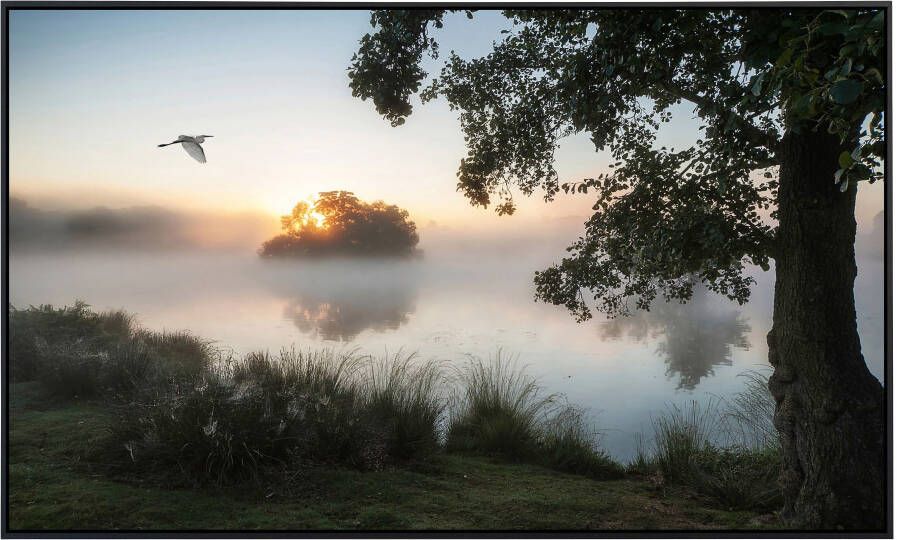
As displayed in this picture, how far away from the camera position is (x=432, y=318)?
287 inches

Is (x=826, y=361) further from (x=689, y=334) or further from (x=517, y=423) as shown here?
(x=689, y=334)

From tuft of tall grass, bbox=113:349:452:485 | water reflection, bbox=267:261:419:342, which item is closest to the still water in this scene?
water reflection, bbox=267:261:419:342

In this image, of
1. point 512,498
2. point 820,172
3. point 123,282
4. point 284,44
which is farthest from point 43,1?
point 123,282

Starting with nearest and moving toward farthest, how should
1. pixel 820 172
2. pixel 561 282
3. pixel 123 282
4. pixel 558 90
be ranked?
pixel 820 172, pixel 558 90, pixel 561 282, pixel 123 282

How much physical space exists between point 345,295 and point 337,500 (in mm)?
5812

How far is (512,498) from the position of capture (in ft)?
10.5

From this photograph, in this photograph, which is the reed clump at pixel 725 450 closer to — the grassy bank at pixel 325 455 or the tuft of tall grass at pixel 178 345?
the grassy bank at pixel 325 455

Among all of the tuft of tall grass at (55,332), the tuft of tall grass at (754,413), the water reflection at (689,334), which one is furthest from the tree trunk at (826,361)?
the tuft of tall grass at (55,332)

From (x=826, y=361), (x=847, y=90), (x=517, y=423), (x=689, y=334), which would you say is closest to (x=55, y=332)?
(x=517, y=423)

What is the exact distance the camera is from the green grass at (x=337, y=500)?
2.73 m

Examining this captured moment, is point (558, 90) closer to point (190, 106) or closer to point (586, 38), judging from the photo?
point (586, 38)

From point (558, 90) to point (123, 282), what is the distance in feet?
20.4

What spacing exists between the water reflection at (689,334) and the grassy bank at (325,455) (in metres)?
2.08

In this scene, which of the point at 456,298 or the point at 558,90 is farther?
the point at 456,298
